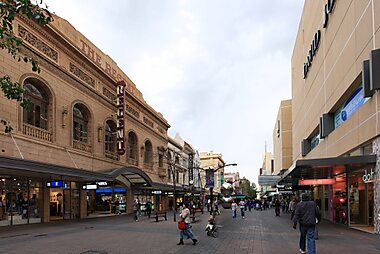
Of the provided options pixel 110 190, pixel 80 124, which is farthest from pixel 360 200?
pixel 110 190

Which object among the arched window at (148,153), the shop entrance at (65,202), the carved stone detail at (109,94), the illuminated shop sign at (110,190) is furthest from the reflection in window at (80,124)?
the arched window at (148,153)

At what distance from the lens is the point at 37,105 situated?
26.1m

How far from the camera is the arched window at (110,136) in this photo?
3750cm

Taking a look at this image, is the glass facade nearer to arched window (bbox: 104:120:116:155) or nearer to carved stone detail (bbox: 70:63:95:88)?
carved stone detail (bbox: 70:63:95:88)

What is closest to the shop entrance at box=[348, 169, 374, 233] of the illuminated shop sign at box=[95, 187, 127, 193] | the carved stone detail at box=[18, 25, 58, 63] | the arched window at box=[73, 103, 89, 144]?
the arched window at box=[73, 103, 89, 144]

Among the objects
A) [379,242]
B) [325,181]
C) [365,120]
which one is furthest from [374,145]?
[325,181]

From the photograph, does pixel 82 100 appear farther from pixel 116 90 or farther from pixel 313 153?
pixel 313 153

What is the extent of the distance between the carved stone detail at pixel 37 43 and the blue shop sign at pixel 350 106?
58.5 feet

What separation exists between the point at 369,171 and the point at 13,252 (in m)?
15.9

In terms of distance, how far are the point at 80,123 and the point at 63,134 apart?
3812 mm

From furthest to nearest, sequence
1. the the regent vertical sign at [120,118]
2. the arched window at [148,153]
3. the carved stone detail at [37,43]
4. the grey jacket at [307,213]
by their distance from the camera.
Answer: the arched window at [148,153] → the the regent vertical sign at [120,118] → the carved stone detail at [37,43] → the grey jacket at [307,213]

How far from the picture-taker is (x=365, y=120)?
1958 cm

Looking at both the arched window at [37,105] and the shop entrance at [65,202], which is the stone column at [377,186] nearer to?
the arched window at [37,105]

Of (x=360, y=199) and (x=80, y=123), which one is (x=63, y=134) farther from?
(x=360, y=199)
